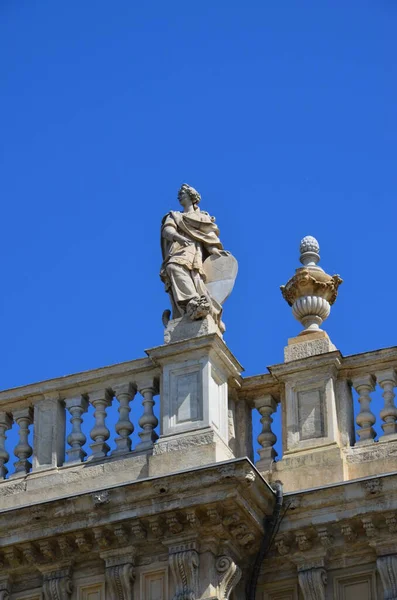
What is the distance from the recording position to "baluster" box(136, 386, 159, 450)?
70.9ft

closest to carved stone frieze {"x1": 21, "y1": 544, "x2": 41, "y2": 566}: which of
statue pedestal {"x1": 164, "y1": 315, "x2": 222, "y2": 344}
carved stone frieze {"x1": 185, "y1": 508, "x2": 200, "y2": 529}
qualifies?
carved stone frieze {"x1": 185, "y1": 508, "x2": 200, "y2": 529}

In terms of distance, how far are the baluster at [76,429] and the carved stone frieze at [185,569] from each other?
1859 mm

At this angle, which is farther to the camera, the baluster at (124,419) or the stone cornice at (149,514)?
the baluster at (124,419)

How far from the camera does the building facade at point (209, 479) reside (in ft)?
67.2

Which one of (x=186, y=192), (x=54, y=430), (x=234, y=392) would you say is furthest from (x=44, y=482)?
(x=186, y=192)

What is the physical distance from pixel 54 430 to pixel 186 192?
302 cm

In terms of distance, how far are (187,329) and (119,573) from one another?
8.77 ft

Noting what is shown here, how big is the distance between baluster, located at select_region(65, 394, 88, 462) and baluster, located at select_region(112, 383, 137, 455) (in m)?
0.39

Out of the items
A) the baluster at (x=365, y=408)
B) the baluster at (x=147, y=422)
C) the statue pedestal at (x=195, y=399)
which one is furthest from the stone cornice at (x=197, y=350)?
the baluster at (x=365, y=408)

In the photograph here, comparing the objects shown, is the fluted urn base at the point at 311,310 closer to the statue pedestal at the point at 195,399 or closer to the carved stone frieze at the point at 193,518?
the statue pedestal at the point at 195,399

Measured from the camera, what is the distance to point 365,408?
70.4 feet

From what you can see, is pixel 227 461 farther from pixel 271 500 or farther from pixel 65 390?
pixel 65 390

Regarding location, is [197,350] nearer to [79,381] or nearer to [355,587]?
[79,381]

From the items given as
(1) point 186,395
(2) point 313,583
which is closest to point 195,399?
(1) point 186,395
